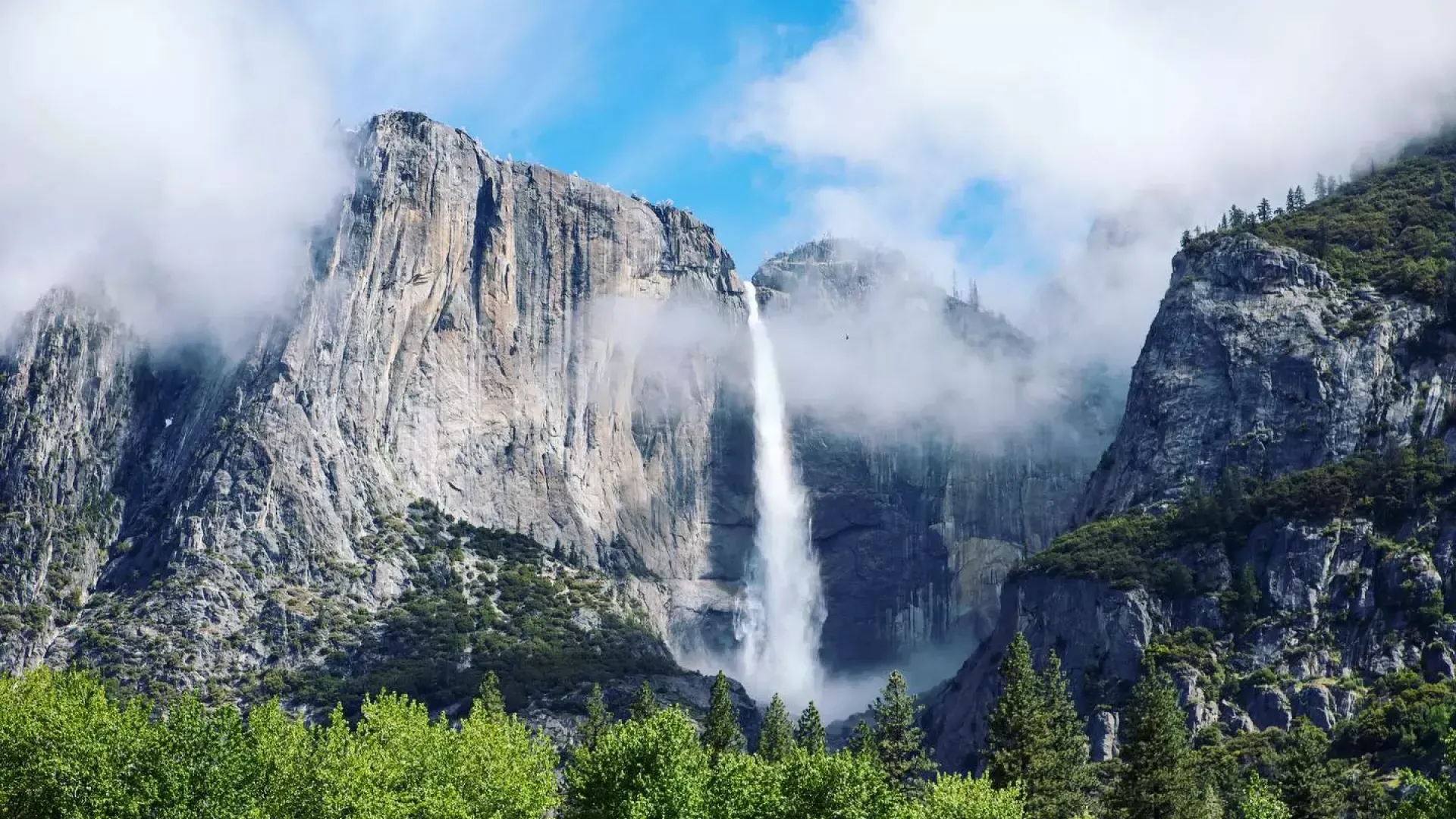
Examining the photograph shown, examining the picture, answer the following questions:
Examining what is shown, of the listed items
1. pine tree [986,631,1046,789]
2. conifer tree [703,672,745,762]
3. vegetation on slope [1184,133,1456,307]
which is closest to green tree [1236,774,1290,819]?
pine tree [986,631,1046,789]

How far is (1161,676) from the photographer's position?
130000 mm

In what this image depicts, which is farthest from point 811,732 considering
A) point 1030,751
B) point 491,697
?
point 491,697

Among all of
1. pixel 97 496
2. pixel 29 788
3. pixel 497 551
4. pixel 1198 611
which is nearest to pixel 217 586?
pixel 97 496

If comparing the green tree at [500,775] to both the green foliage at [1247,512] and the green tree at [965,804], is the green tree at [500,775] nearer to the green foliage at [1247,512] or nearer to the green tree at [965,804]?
the green tree at [965,804]

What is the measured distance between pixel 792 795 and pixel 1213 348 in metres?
104

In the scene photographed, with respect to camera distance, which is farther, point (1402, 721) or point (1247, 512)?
point (1247, 512)

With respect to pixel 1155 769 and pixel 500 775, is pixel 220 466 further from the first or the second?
pixel 1155 769

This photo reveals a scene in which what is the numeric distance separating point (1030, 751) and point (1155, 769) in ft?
24.5

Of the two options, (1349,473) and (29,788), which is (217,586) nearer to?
(29,788)

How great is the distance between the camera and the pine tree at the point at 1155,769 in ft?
349

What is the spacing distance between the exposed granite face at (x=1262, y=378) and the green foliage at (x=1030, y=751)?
196ft

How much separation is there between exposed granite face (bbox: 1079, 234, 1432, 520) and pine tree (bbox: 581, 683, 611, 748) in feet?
193

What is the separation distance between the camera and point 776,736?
412ft

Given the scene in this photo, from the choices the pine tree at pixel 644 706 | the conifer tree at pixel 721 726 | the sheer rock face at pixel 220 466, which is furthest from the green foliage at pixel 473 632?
the conifer tree at pixel 721 726
